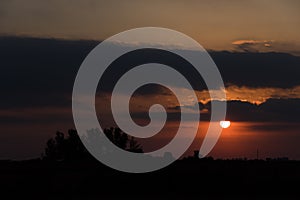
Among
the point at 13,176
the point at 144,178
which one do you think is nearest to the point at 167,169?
the point at 144,178

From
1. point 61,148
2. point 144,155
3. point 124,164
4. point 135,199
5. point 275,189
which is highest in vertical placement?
point 61,148

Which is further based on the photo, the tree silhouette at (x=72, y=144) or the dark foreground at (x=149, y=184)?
the tree silhouette at (x=72, y=144)

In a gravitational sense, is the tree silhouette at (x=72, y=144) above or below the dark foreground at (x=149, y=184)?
above

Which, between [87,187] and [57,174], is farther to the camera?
[57,174]

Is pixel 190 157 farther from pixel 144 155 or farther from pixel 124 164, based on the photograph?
pixel 124 164

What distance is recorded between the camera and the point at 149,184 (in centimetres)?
5300

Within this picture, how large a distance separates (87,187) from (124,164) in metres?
12.2

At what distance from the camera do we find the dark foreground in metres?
48.6

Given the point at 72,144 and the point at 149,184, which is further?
the point at 72,144

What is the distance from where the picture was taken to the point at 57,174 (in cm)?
5516

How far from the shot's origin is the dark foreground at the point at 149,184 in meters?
48.6

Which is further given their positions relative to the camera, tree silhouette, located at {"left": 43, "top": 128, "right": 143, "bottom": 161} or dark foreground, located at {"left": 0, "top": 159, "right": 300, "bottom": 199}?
tree silhouette, located at {"left": 43, "top": 128, "right": 143, "bottom": 161}

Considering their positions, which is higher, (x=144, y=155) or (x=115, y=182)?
(x=144, y=155)

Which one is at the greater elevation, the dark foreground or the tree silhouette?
the tree silhouette
